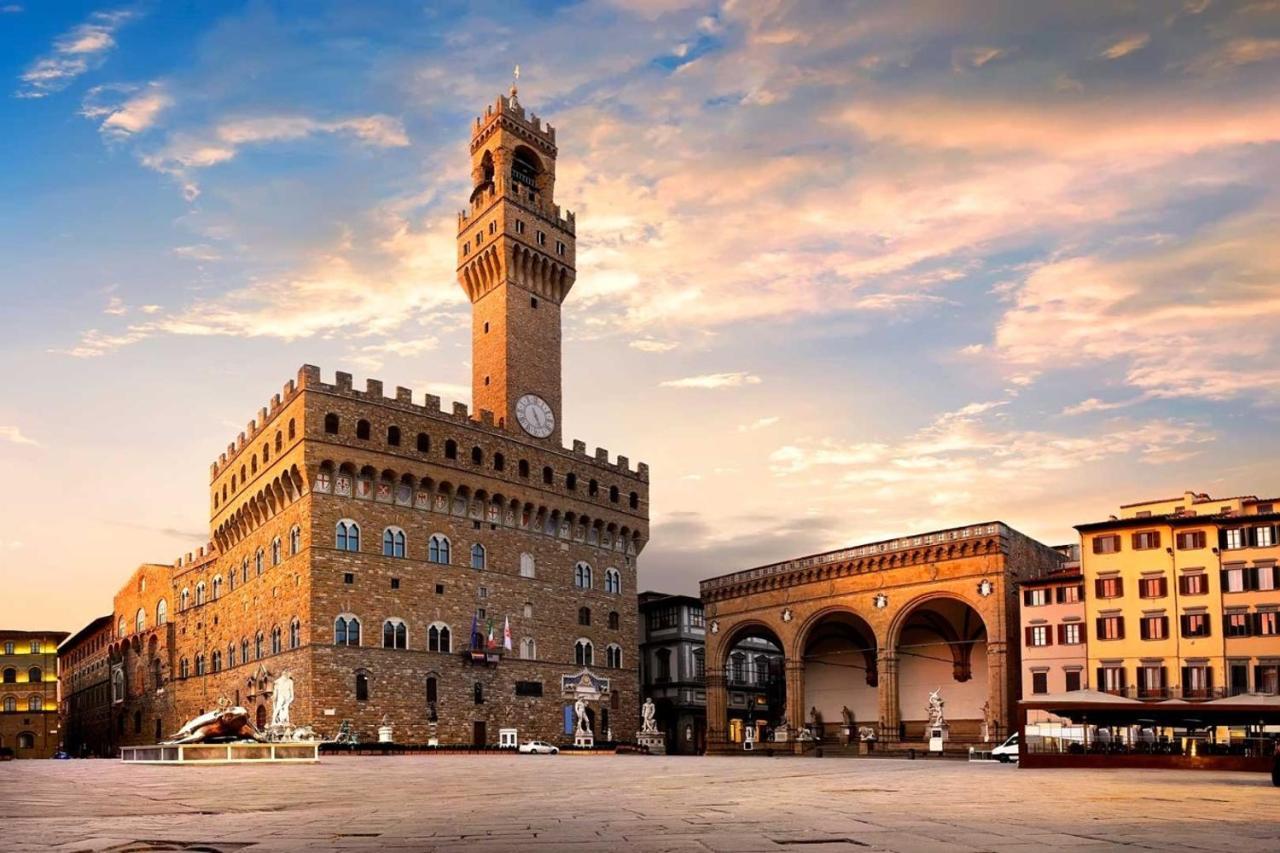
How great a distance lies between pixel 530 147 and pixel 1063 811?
60.7m

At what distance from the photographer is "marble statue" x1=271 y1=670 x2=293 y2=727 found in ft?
160

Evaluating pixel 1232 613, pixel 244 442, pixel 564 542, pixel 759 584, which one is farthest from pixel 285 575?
pixel 1232 613

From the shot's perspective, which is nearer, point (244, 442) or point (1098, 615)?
point (1098, 615)

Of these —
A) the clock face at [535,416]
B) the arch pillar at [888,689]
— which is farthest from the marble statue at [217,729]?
the arch pillar at [888,689]

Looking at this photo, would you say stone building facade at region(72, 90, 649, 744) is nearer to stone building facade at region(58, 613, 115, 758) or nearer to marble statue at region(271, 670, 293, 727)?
marble statue at region(271, 670, 293, 727)

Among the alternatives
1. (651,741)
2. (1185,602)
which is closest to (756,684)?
(651,741)

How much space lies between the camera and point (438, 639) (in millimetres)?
55594

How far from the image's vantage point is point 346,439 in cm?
5344

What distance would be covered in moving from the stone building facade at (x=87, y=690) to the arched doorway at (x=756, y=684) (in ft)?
140

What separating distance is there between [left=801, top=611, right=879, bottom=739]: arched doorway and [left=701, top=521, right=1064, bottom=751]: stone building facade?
0.08m

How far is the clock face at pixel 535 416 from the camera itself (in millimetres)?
63906

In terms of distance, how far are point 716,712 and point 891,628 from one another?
13.3 meters

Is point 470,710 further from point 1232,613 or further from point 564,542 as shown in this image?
point 1232,613

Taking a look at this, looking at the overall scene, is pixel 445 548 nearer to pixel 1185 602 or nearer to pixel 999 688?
pixel 999 688
